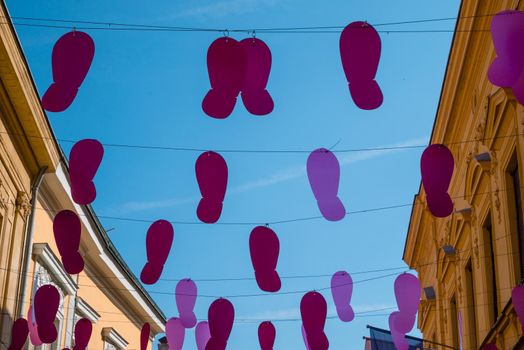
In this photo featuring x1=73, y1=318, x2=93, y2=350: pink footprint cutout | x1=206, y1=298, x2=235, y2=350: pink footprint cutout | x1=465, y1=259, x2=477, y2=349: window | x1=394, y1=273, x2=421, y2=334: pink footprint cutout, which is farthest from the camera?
x1=465, y1=259, x2=477, y2=349: window

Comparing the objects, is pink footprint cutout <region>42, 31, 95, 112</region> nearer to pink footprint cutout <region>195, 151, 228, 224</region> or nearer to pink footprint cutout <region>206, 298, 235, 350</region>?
pink footprint cutout <region>195, 151, 228, 224</region>

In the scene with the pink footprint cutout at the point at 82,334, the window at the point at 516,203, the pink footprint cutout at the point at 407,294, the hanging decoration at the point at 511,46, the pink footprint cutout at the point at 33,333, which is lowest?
the pink footprint cutout at the point at 33,333

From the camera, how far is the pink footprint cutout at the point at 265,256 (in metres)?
10.9

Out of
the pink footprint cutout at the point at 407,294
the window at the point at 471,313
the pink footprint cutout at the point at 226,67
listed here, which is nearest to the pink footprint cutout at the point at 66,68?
the pink footprint cutout at the point at 226,67

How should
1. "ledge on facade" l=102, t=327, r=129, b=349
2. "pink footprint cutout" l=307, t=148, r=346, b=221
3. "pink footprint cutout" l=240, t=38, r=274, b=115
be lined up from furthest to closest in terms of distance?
1. "ledge on facade" l=102, t=327, r=129, b=349
2. "pink footprint cutout" l=307, t=148, r=346, b=221
3. "pink footprint cutout" l=240, t=38, r=274, b=115

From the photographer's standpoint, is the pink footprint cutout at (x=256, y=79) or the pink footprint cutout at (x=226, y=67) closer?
the pink footprint cutout at (x=226, y=67)

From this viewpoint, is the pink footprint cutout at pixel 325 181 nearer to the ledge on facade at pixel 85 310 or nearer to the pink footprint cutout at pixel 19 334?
the pink footprint cutout at pixel 19 334

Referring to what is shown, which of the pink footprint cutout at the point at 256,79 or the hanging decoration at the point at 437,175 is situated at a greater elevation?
the pink footprint cutout at the point at 256,79

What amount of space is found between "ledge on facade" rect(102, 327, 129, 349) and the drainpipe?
6.56 m

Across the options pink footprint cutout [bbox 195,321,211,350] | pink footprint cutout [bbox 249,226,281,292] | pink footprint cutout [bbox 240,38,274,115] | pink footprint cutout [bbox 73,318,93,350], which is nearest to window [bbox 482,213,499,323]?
pink footprint cutout [bbox 195,321,211,350]

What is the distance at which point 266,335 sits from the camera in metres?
13.3

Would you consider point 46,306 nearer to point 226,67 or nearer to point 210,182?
point 210,182

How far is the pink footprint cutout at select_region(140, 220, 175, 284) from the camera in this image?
11.3 meters

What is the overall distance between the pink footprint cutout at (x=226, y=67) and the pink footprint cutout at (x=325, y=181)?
157cm
